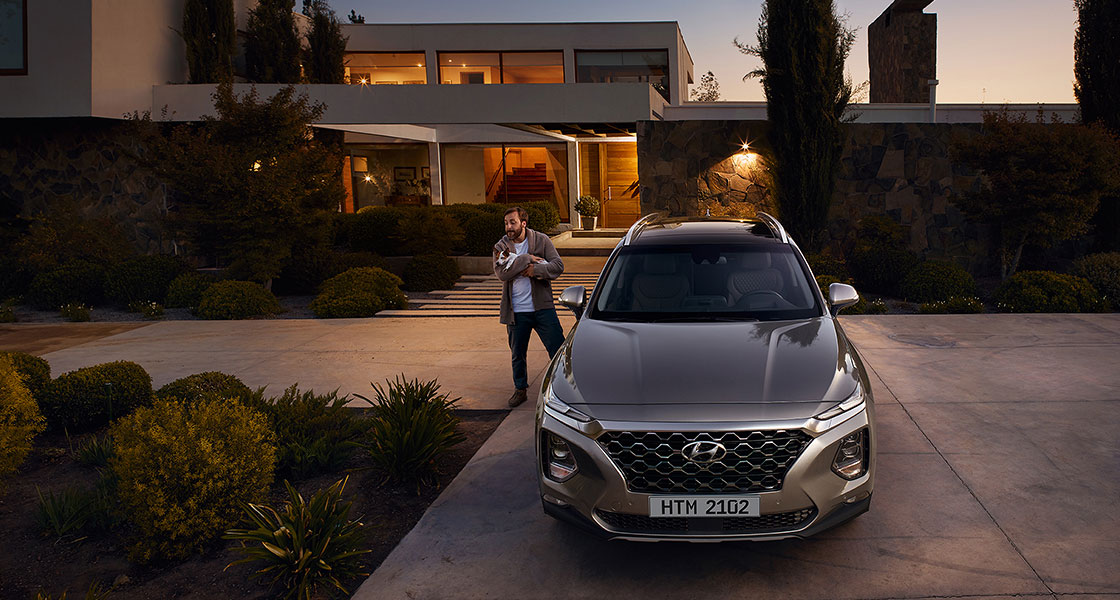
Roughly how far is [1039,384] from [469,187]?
22.3 meters

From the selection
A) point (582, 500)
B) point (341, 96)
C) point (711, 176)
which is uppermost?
point (341, 96)

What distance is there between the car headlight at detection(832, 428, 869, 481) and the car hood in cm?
20

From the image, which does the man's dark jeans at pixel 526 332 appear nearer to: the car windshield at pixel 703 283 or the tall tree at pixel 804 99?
the car windshield at pixel 703 283

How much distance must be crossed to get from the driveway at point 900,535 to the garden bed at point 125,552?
0.22m

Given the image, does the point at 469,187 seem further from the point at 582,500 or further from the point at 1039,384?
the point at 582,500

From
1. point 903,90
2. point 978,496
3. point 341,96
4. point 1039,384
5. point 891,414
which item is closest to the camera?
point 978,496

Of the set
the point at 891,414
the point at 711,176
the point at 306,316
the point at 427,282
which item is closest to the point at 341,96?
the point at 427,282

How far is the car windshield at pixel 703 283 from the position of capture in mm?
5426

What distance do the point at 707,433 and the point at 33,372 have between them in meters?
6.33

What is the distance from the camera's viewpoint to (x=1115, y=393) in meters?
7.38

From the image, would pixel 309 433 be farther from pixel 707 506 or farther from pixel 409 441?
pixel 707 506

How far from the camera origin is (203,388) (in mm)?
7105

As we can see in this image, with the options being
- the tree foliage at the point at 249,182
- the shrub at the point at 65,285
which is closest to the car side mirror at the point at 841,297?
the tree foliage at the point at 249,182

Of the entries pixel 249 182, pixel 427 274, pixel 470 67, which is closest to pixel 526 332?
pixel 249 182
